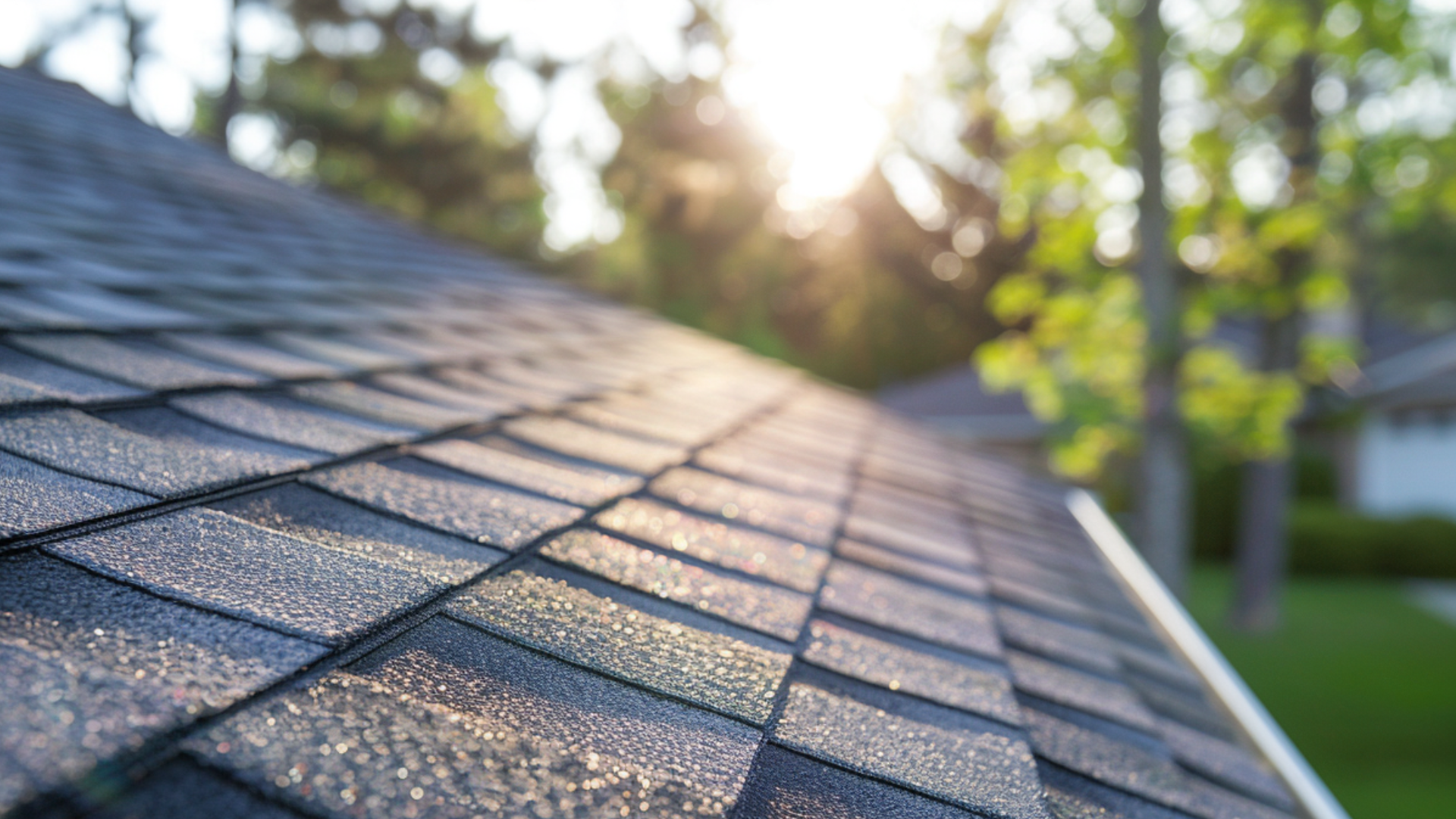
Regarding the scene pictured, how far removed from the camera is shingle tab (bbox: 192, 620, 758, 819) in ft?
2.48

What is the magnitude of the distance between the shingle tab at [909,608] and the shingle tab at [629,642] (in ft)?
1.52

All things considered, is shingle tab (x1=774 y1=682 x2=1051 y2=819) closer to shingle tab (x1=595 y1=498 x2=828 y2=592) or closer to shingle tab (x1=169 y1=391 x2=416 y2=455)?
shingle tab (x1=595 y1=498 x2=828 y2=592)

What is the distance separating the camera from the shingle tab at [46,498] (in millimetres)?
1027

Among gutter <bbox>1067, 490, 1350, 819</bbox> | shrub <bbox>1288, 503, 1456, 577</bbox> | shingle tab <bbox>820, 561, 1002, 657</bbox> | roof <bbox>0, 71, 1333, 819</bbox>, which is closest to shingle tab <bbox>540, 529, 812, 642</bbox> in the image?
roof <bbox>0, 71, 1333, 819</bbox>

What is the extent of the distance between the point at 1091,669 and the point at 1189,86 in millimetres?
10315

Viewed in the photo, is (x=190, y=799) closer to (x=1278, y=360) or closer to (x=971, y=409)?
(x=1278, y=360)

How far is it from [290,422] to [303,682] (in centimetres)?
106

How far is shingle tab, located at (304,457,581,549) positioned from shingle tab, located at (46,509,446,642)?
0.78ft

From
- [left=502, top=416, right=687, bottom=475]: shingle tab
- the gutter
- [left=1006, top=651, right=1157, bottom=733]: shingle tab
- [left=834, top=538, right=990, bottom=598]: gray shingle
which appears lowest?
the gutter

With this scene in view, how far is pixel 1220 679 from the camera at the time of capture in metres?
2.72

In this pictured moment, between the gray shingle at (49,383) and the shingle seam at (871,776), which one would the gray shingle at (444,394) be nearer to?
the gray shingle at (49,383)

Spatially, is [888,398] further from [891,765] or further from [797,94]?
[891,765]

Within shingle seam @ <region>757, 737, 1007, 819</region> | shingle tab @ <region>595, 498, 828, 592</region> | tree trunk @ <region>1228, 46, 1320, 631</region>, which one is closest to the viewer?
shingle seam @ <region>757, 737, 1007, 819</region>

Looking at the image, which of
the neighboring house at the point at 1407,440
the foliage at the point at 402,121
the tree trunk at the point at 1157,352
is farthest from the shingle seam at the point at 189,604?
the neighboring house at the point at 1407,440
